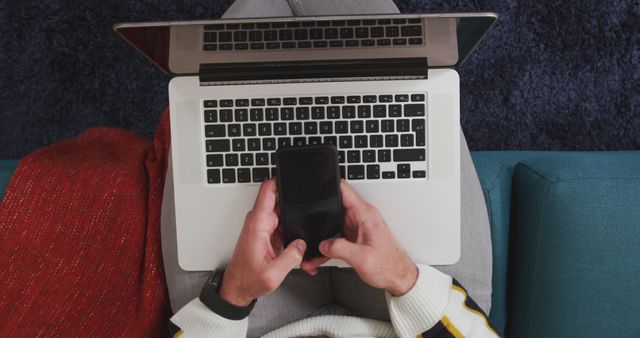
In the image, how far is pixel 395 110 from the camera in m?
0.88

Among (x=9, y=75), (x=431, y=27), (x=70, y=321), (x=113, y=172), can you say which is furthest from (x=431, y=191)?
(x=9, y=75)

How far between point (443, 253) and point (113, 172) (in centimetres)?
59

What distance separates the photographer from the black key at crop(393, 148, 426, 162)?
0.89 metres

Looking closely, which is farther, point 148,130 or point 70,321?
point 148,130

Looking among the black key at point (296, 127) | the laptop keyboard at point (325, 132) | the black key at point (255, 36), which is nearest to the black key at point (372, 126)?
the laptop keyboard at point (325, 132)

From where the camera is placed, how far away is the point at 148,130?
4.50 ft

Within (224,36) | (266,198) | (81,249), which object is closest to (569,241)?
(266,198)

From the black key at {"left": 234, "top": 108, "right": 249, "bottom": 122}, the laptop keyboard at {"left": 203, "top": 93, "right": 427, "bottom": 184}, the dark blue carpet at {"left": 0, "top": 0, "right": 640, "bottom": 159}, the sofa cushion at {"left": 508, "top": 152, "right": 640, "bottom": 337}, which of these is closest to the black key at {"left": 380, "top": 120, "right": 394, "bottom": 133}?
the laptop keyboard at {"left": 203, "top": 93, "right": 427, "bottom": 184}

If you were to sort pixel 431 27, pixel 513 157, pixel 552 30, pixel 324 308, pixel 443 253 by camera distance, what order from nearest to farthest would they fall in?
pixel 431 27 < pixel 443 253 < pixel 324 308 < pixel 513 157 < pixel 552 30

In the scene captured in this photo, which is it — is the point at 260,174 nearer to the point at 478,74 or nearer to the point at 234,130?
the point at 234,130

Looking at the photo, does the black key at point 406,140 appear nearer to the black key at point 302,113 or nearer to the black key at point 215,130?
the black key at point 302,113

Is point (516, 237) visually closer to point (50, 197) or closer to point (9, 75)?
point (50, 197)

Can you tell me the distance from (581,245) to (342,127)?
0.46 meters

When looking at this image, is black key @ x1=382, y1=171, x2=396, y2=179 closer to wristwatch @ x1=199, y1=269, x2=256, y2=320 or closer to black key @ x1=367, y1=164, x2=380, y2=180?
black key @ x1=367, y1=164, x2=380, y2=180
